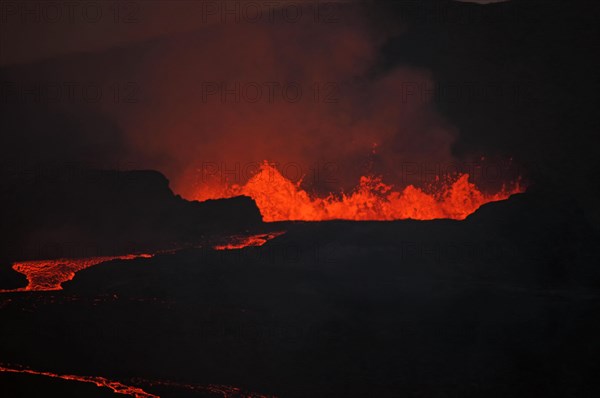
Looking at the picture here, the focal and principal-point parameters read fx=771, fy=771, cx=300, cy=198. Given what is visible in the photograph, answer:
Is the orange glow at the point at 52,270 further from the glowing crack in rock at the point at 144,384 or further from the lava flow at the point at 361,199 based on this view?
the lava flow at the point at 361,199

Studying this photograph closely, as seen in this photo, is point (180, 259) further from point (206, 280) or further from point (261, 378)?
point (261, 378)

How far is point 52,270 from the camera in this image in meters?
25.3

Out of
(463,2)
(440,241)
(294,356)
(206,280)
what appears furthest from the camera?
(463,2)

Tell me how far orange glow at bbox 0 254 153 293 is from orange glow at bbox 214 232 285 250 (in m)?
2.70

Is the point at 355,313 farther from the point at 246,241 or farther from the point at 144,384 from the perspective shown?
the point at 246,241

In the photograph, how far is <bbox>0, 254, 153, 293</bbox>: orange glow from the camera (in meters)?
22.9

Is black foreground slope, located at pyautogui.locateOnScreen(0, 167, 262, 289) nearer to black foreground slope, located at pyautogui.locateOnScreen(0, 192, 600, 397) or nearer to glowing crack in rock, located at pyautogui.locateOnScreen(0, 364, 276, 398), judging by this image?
black foreground slope, located at pyautogui.locateOnScreen(0, 192, 600, 397)

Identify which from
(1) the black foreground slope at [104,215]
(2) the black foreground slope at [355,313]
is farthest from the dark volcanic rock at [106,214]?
(2) the black foreground slope at [355,313]

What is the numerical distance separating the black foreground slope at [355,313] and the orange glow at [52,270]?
786 millimetres

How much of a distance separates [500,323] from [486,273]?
4136 mm

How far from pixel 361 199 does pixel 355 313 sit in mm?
20934

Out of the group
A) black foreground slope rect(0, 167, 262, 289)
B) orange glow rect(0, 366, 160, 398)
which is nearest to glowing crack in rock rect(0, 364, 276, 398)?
orange glow rect(0, 366, 160, 398)

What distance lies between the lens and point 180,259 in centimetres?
2473

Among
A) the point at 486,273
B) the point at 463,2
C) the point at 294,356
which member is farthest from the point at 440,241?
the point at 463,2
